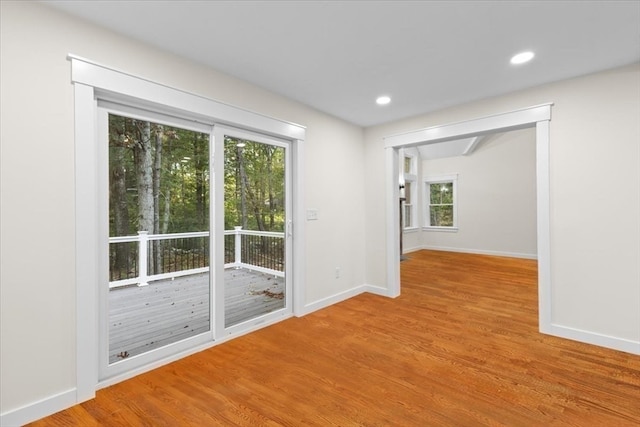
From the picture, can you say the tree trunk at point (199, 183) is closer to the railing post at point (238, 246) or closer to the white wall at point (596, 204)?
the railing post at point (238, 246)

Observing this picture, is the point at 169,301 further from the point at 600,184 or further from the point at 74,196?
the point at 600,184

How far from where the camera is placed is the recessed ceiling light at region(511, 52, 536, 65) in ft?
7.90

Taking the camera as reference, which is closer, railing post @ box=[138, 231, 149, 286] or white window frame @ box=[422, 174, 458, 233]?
railing post @ box=[138, 231, 149, 286]

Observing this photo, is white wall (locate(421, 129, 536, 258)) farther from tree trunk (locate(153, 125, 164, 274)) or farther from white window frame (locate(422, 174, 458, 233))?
tree trunk (locate(153, 125, 164, 274))

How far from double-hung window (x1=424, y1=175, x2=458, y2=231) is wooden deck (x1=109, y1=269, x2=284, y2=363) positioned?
6.86 metres

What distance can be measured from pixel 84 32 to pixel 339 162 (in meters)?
2.81

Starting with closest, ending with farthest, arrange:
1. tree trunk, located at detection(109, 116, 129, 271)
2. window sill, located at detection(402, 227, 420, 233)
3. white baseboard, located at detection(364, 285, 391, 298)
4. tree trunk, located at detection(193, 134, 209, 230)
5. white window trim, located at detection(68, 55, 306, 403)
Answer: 1. white window trim, located at detection(68, 55, 306, 403)
2. tree trunk, located at detection(109, 116, 129, 271)
3. tree trunk, located at detection(193, 134, 209, 230)
4. white baseboard, located at detection(364, 285, 391, 298)
5. window sill, located at detection(402, 227, 420, 233)

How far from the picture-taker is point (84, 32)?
1979 mm

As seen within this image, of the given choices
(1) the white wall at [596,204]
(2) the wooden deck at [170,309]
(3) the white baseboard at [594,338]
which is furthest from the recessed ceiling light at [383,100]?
(3) the white baseboard at [594,338]

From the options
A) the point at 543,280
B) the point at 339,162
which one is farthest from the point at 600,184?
the point at 339,162

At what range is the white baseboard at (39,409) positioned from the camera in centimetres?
168

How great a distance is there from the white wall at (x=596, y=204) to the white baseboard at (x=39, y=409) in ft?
13.1

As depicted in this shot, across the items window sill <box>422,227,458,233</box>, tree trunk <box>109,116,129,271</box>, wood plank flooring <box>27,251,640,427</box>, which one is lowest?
wood plank flooring <box>27,251,640,427</box>

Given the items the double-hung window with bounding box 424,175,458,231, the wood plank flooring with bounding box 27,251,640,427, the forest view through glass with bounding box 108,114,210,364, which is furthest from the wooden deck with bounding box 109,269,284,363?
the double-hung window with bounding box 424,175,458,231
